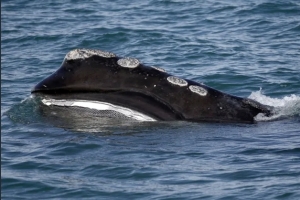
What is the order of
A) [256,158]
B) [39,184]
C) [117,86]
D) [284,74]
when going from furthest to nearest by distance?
[284,74] < [117,86] < [256,158] < [39,184]

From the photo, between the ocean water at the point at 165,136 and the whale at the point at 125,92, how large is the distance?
143mm

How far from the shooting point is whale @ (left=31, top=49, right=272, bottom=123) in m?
9.79

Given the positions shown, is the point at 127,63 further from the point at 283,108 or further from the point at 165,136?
the point at 283,108

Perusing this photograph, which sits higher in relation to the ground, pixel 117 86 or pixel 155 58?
pixel 117 86

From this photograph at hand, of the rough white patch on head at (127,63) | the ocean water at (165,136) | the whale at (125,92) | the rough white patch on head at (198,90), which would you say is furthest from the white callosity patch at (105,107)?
the rough white patch on head at (198,90)

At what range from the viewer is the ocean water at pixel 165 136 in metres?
8.13

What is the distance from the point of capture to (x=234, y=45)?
1767 centimetres

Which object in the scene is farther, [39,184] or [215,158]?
[215,158]

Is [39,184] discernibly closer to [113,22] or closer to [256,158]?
[256,158]

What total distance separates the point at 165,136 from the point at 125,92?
707 millimetres

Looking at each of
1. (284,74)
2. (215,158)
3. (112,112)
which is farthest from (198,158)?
(284,74)

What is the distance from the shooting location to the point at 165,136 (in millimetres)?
9672

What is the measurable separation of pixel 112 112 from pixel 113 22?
1052 centimetres

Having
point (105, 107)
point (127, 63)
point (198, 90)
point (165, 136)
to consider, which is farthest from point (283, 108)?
point (105, 107)
